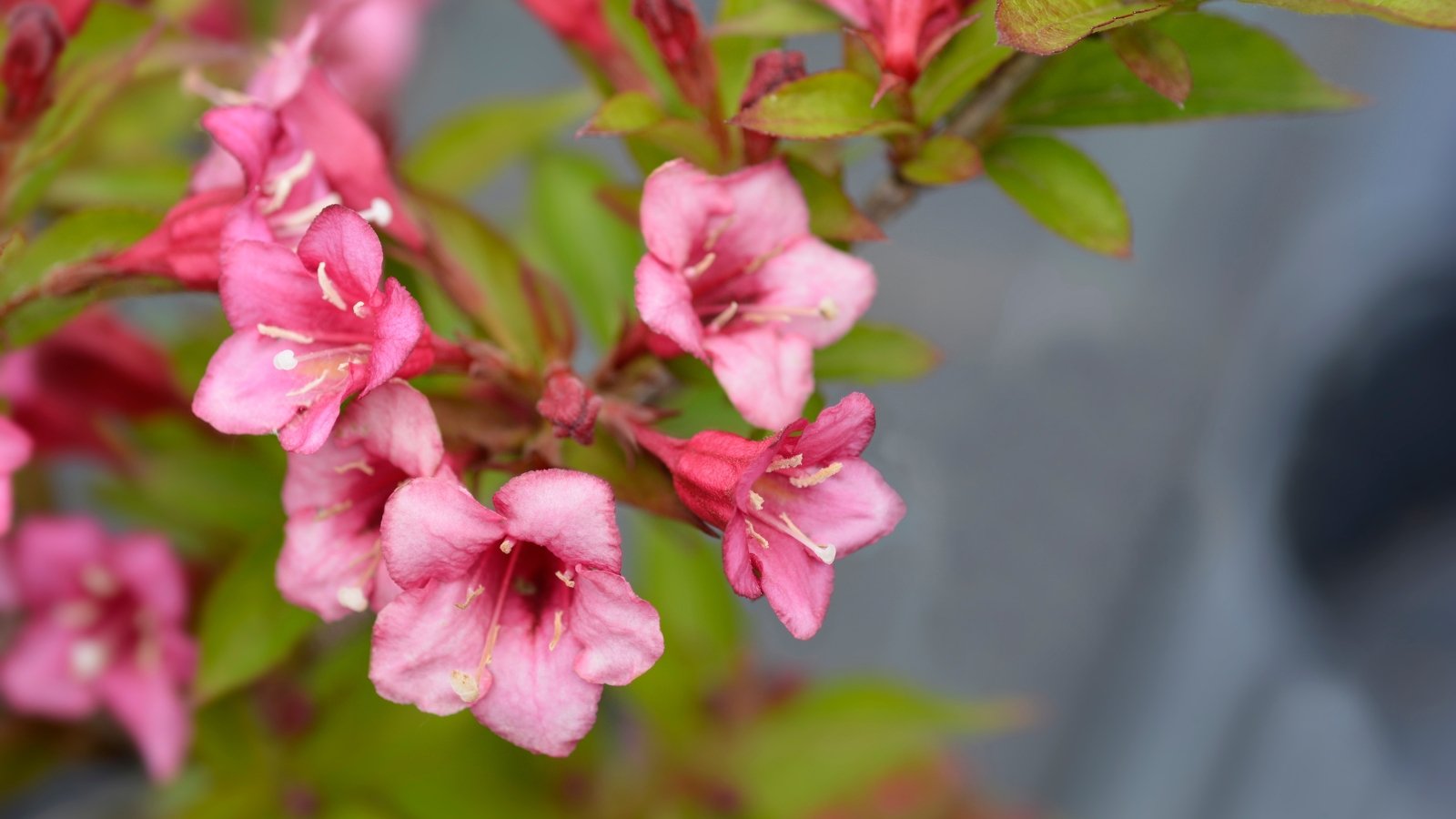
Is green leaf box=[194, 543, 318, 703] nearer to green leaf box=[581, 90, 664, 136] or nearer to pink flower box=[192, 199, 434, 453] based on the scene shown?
pink flower box=[192, 199, 434, 453]

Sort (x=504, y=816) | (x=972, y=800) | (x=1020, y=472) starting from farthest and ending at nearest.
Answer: (x=972, y=800) → (x=1020, y=472) → (x=504, y=816)

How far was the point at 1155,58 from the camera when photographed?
2.06ft

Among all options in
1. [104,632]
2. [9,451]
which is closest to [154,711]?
[104,632]

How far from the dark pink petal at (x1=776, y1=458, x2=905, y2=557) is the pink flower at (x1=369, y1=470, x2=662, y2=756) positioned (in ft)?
0.32

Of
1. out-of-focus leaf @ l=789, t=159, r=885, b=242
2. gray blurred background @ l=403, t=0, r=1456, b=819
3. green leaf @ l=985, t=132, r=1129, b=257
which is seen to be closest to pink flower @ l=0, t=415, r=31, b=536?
out-of-focus leaf @ l=789, t=159, r=885, b=242

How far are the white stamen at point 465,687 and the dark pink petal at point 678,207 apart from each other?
223 mm

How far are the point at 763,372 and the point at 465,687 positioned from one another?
21 centimetres

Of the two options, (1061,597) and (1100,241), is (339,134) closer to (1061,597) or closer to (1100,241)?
(1100,241)

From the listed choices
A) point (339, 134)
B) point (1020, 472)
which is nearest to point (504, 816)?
point (339, 134)

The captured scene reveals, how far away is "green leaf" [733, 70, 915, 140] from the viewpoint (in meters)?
0.62

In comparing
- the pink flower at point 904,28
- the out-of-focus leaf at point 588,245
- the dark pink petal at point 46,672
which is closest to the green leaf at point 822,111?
the pink flower at point 904,28

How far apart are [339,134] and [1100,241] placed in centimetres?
42

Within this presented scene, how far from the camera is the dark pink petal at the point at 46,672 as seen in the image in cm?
95

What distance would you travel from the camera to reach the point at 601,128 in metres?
0.65
